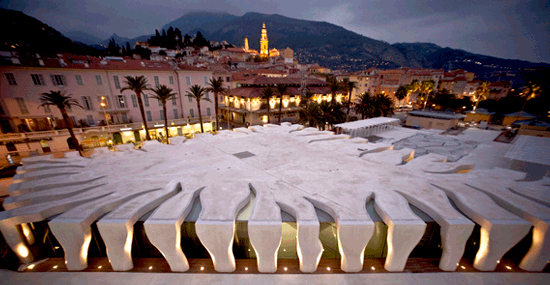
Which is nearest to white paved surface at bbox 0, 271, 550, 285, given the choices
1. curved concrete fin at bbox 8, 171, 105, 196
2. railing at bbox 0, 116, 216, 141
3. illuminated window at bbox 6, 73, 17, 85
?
curved concrete fin at bbox 8, 171, 105, 196

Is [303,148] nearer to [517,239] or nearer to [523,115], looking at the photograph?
[517,239]

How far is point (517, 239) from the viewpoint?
985 cm

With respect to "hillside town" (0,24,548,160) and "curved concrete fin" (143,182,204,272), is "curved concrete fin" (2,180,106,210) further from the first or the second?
"hillside town" (0,24,548,160)

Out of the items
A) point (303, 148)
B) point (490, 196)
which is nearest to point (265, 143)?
point (303, 148)

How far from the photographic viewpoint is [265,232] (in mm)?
9594

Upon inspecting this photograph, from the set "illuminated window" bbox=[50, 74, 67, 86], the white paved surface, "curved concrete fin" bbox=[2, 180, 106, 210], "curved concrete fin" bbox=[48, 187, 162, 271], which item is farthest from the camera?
"illuminated window" bbox=[50, 74, 67, 86]

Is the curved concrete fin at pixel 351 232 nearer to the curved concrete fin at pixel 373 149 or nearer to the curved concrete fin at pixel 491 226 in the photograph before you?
the curved concrete fin at pixel 491 226

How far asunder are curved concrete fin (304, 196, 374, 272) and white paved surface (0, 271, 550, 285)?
0.93 meters

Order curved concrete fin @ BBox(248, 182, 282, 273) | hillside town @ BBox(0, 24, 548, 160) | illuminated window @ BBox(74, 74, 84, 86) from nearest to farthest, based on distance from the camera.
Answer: curved concrete fin @ BBox(248, 182, 282, 273) < hillside town @ BBox(0, 24, 548, 160) < illuminated window @ BBox(74, 74, 84, 86)

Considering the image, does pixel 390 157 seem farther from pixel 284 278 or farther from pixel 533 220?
pixel 284 278

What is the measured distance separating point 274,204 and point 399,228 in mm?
6462

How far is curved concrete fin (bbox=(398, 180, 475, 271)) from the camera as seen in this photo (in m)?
9.62

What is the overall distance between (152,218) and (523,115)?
7290 cm

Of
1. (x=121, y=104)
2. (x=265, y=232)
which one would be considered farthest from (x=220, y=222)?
(x=121, y=104)
